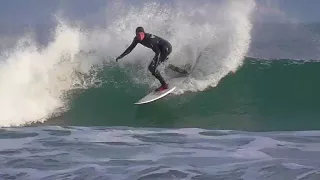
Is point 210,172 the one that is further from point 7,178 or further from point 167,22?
point 167,22

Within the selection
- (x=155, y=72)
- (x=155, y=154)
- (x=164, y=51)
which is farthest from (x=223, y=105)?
(x=155, y=154)

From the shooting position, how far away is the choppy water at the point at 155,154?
19.8 ft

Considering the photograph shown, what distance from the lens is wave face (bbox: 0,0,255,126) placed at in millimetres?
9484

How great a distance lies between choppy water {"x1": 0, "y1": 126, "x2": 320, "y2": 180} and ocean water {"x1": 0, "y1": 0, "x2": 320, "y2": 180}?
13 millimetres

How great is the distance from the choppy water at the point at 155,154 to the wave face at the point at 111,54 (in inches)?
46.2

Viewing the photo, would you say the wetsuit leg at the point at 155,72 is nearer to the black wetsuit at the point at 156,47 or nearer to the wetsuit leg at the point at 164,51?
the black wetsuit at the point at 156,47

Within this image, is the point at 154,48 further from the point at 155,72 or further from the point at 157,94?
the point at 157,94

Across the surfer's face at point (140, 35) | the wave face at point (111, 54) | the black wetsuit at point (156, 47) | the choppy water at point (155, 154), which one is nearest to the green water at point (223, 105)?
the wave face at point (111, 54)

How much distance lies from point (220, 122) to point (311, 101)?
1763 mm

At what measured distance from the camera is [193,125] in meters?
8.48

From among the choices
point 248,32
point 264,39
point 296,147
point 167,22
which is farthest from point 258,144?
point 264,39

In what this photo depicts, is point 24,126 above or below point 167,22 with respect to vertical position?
below

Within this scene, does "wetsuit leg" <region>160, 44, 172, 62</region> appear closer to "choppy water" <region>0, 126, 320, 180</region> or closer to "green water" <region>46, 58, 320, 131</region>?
"green water" <region>46, 58, 320, 131</region>

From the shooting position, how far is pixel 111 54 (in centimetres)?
1166
